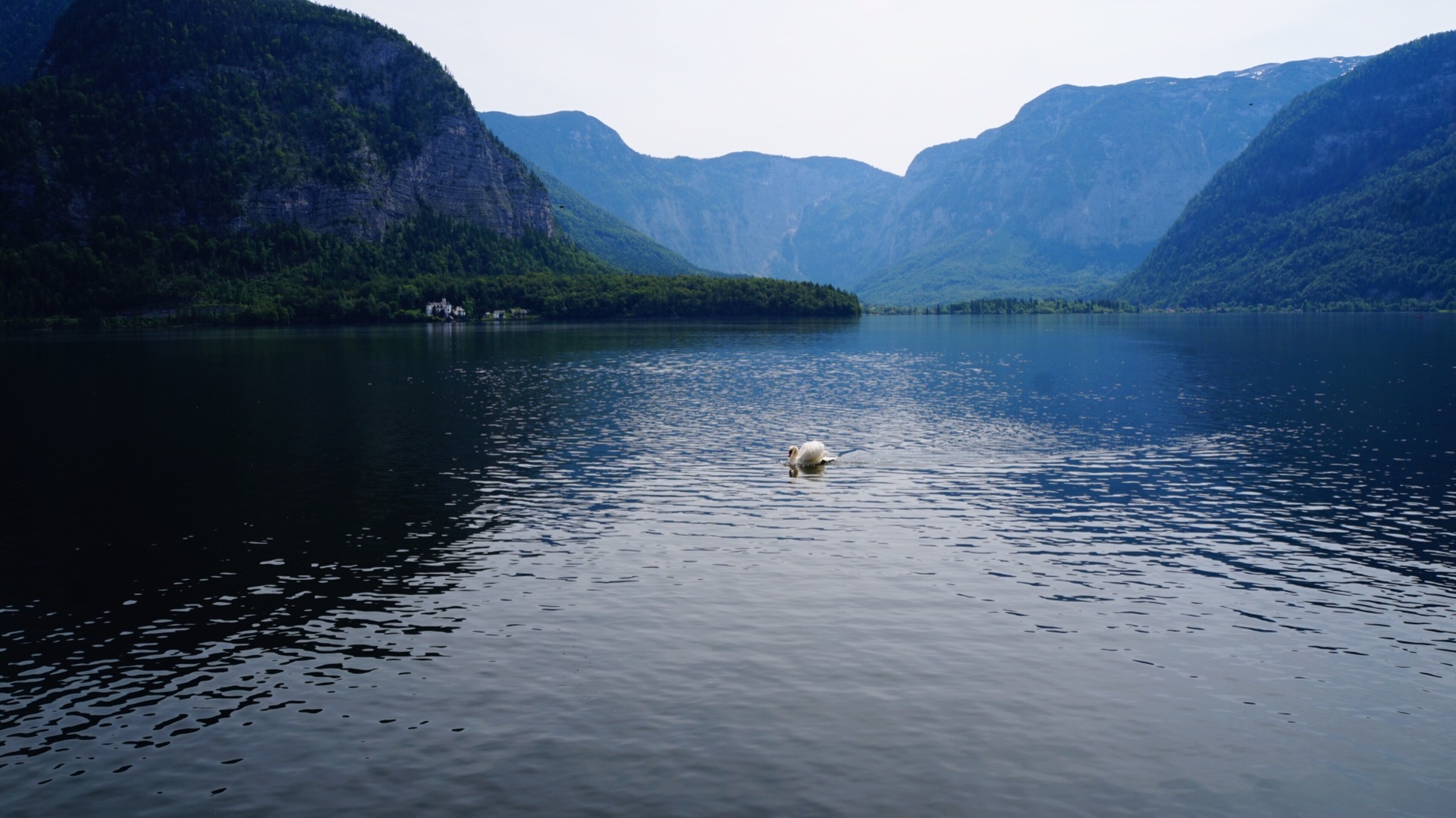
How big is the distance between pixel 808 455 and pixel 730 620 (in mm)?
25152

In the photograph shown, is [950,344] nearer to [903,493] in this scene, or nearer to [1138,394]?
[1138,394]

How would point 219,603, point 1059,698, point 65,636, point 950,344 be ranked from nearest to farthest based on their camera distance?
point 1059,698
point 65,636
point 219,603
point 950,344

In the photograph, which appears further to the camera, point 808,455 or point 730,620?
point 808,455

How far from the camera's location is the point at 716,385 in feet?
335

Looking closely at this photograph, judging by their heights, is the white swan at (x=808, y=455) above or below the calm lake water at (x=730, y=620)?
above

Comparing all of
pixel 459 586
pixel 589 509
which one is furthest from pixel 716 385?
pixel 459 586

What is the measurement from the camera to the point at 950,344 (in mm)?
183375

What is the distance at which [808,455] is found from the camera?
53.3 meters

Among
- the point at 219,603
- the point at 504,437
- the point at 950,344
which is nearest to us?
the point at 219,603

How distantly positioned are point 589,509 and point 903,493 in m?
15.4

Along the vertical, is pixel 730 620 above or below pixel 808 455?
below

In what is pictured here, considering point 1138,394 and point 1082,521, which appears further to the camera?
point 1138,394

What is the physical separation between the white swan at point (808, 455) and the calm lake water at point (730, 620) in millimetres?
1381

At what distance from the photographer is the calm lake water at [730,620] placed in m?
19.6
